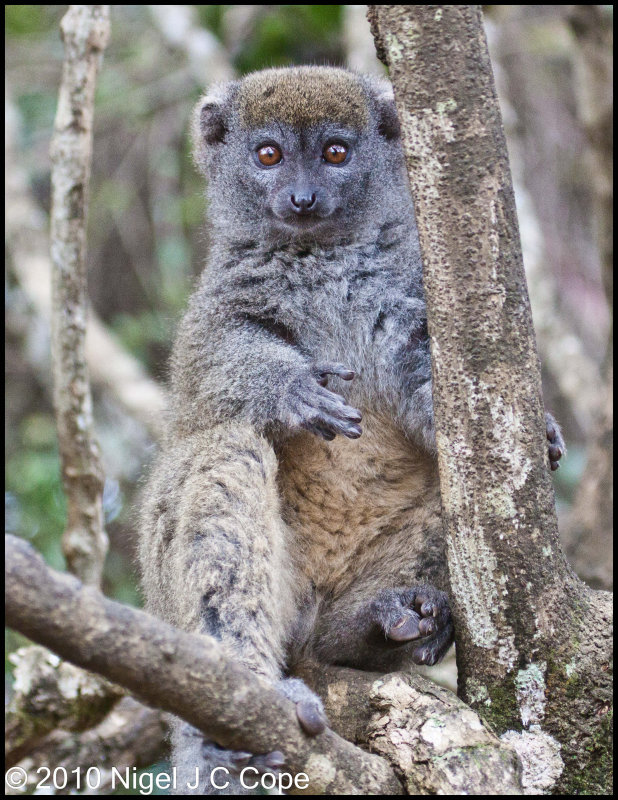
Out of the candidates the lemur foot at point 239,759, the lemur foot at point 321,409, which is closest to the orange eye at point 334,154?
the lemur foot at point 321,409

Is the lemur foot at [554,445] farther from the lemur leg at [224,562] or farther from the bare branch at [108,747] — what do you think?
the bare branch at [108,747]

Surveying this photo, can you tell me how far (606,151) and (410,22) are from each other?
148 inches

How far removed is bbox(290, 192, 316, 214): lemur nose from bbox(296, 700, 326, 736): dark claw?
89.2 inches

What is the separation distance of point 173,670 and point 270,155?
111 inches

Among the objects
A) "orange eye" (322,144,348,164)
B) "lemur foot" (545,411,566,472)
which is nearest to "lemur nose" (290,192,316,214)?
"orange eye" (322,144,348,164)

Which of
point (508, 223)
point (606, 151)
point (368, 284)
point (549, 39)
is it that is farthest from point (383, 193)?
Result: point (549, 39)

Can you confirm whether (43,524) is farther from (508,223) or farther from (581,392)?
(508,223)

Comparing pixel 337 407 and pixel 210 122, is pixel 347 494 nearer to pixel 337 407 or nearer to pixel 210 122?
pixel 337 407

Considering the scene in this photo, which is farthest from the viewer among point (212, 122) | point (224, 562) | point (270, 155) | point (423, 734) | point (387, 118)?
point (212, 122)

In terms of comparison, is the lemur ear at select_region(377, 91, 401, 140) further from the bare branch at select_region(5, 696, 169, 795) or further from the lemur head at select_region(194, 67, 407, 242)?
the bare branch at select_region(5, 696, 169, 795)

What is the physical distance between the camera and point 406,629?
12.1 feet

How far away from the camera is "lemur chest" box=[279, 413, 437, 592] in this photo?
413 cm

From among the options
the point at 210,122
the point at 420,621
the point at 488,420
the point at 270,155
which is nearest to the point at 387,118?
the point at 270,155

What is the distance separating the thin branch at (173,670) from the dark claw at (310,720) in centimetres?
2
